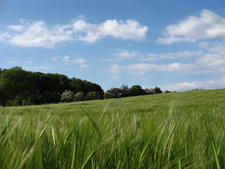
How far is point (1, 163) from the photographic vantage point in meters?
0.66

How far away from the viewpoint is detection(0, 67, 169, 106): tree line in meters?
37.0

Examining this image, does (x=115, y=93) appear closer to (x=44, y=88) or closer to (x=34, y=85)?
(x=34, y=85)

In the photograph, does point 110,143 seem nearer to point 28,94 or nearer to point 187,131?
point 187,131

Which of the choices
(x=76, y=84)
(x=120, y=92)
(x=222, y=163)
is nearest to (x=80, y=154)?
(x=222, y=163)

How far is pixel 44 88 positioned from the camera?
46.5 meters

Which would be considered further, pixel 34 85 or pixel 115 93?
pixel 115 93

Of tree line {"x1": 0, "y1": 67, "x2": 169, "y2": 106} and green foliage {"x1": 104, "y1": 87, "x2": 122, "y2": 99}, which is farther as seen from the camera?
green foliage {"x1": 104, "y1": 87, "x2": 122, "y2": 99}

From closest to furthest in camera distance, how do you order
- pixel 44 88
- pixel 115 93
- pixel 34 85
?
pixel 34 85 < pixel 115 93 < pixel 44 88

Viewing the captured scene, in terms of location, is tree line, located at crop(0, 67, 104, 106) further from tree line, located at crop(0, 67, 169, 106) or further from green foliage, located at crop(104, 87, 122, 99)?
green foliage, located at crop(104, 87, 122, 99)

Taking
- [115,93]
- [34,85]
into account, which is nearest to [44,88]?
[34,85]

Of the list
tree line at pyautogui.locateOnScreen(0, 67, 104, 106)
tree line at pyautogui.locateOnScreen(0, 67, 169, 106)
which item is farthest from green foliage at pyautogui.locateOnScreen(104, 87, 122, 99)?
tree line at pyautogui.locateOnScreen(0, 67, 104, 106)

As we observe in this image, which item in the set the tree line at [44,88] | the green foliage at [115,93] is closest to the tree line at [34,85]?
the tree line at [44,88]

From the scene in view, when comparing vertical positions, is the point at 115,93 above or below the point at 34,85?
below

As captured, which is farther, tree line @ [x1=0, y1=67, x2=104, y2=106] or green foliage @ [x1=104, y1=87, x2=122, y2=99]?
green foliage @ [x1=104, y1=87, x2=122, y2=99]
